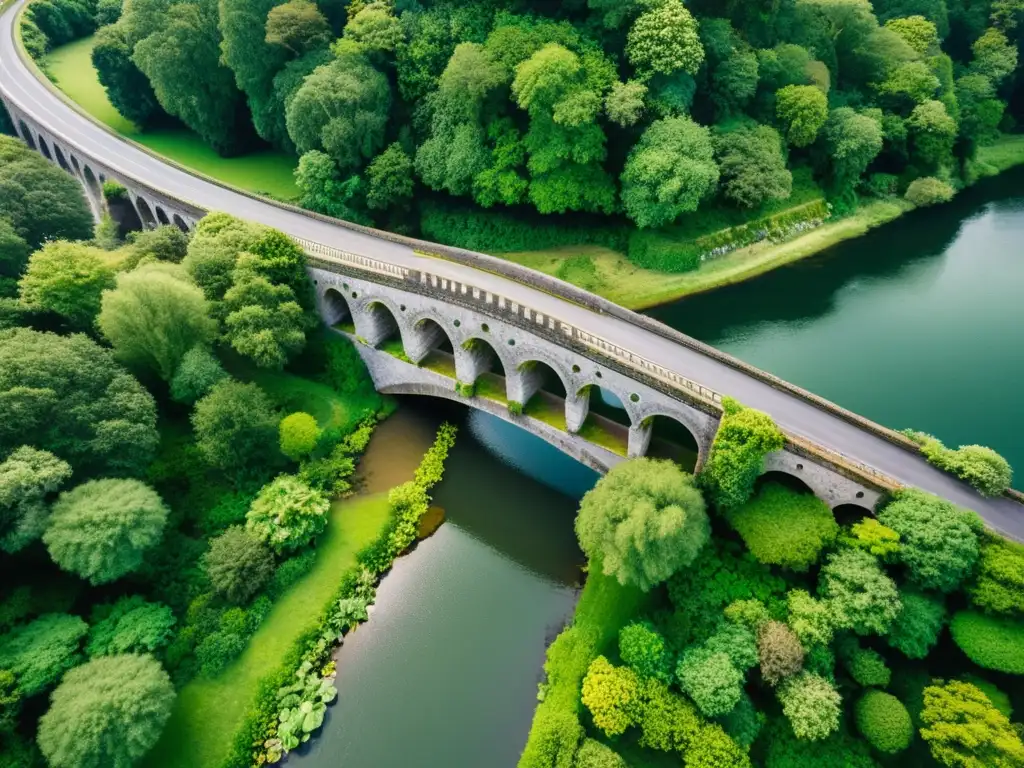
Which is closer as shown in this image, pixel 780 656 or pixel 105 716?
pixel 105 716

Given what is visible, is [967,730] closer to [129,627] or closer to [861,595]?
[861,595]

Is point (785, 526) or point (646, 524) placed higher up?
point (646, 524)

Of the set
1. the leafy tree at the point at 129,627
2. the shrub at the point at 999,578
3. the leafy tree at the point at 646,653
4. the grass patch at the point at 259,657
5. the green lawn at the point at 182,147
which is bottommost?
the grass patch at the point at 259,657

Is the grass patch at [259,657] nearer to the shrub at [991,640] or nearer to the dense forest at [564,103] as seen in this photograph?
the shrub at [991,640]

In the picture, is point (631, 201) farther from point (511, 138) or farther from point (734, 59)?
point (734, 59)

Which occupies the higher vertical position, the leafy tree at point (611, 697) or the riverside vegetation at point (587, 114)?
the riverside vegetation at point (587, 114)

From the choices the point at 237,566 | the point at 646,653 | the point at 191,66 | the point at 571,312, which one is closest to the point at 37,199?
the point at 191,66

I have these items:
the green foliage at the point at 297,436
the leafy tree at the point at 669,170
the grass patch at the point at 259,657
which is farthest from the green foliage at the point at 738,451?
the leafy tree at the point at 669,170

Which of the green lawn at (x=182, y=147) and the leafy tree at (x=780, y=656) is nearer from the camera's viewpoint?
the leafy tree at (x=780, y=656)
